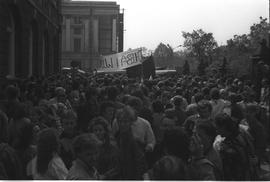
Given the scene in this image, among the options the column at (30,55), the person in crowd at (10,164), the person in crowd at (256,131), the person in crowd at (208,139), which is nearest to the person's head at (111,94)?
the person in crowd at (256,131)

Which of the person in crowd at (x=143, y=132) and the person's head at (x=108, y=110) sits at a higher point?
the person's head at (x=108, y=110)

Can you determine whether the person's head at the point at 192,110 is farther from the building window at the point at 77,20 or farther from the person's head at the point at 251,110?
the building window at the point at 77,20

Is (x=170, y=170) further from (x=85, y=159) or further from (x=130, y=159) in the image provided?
(x=130, y=159)

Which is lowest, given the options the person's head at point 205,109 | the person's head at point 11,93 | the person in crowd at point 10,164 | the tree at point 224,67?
the person in crowd at point 10,164

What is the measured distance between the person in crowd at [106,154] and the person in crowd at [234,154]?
877mm

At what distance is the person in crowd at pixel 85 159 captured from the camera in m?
3.51

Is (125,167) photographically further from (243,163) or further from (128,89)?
(128,89)

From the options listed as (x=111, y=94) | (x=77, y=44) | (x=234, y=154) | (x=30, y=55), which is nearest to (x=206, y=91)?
(x=111, y=94)

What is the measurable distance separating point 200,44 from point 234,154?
1.39 meters

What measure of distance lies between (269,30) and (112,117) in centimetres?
253

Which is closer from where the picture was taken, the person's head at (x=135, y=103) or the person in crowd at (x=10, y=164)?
the person in crowd at (x=10, y=164)

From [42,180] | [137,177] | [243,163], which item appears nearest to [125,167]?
[137,177]

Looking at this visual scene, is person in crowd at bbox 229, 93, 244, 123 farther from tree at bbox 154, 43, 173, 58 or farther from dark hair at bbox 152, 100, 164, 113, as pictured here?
dark hair at bbox 152, 100, 164, 113

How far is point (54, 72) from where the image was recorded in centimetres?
1327
